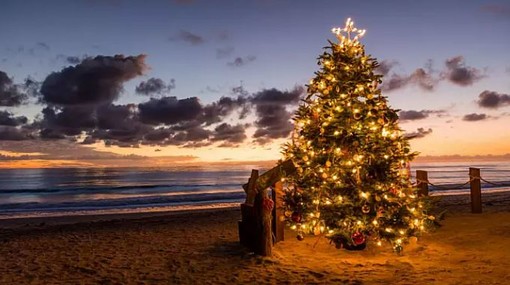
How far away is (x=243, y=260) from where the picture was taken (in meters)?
8.79

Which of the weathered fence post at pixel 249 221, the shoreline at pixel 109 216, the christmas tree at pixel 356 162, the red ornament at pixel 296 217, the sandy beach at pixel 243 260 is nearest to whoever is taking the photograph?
the sandy beach at pixel 243 260

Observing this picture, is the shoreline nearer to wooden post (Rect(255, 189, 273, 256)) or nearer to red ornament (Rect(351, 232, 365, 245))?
red ornament (Rect(351, 232, 365, 245))

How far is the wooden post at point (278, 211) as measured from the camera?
995cm

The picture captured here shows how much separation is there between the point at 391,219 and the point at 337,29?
4035 millimetres

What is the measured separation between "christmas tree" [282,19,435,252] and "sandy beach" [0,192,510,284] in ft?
2.05

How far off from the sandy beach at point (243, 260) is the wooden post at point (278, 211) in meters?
0.25

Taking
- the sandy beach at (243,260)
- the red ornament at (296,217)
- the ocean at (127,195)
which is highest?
the red ornament at (296,217)

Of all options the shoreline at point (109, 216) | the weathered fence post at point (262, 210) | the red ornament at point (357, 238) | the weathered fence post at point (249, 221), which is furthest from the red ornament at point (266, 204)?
the shoreline at point (109, 216)

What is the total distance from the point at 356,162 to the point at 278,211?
237 centimetres

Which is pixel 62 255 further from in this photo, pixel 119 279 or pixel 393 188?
pixel 393 188

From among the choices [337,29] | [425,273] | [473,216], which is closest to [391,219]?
[425,273]

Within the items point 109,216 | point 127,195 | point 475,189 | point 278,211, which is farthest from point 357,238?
point 127,195

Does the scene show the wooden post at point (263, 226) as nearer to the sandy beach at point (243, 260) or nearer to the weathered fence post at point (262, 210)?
the weathered fence post at point (262, 210)

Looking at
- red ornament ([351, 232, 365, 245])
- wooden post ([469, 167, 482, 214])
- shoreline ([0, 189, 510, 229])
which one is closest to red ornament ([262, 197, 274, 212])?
red ornament ([351, 232, 365, 245])
